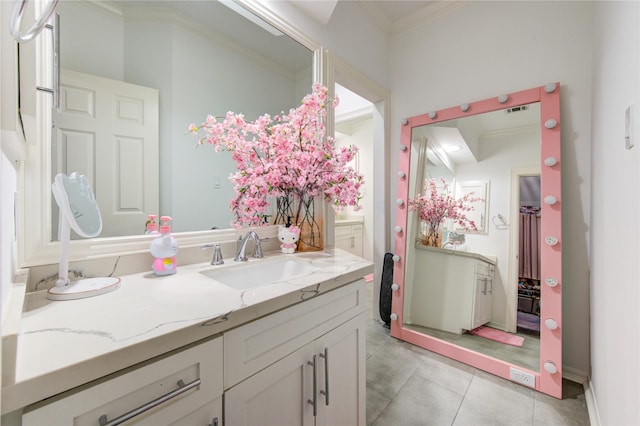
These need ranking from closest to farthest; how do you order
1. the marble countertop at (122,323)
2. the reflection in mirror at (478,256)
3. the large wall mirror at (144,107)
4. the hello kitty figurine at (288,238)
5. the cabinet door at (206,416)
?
the marble countertop at (122,323)
the cabinet door at (206,416)
the large wall mirror at (144,107)
the hello kitty figurine at (288,238)
the reflection in mirror at (478,256)

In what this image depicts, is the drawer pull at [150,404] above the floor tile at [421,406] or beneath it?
above

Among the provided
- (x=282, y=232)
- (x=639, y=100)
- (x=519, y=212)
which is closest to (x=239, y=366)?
(x=282, y=232)

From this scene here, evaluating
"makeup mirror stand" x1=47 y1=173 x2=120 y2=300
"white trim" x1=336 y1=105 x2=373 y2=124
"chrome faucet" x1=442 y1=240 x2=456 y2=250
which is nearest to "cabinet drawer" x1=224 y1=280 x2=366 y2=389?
"makeup mirror stand" x1=47 y1=173 x2=120 y2=300

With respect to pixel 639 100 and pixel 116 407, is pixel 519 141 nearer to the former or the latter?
pixel 639 100

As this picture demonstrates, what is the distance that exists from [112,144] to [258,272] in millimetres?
745

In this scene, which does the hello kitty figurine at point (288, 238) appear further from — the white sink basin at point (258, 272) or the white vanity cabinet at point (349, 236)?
the white vanity cabinet at point (349, 236)

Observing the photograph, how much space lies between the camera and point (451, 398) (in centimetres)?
144

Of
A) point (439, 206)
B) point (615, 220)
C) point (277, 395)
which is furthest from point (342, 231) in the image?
point (277, 395)

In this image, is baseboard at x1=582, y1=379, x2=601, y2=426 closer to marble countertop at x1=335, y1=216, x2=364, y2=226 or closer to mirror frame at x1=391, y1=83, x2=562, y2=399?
mirror frame at x1=391, y1=83, x2=562, y2=399

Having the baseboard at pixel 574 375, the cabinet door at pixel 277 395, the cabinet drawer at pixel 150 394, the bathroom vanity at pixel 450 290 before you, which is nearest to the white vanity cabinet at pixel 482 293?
the bathroom vanity at pixel 450 290

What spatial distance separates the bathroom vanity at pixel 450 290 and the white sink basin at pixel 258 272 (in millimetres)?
1241

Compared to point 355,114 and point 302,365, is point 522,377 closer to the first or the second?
point 302,365

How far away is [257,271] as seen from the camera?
1.18 m

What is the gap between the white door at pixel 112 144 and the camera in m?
0.87
